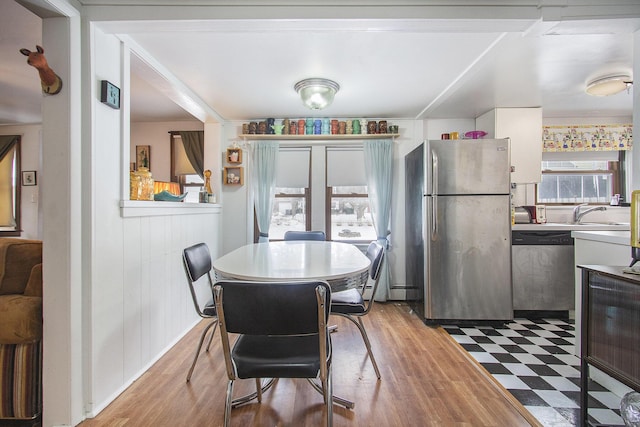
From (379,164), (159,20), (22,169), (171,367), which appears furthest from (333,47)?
(22,169)

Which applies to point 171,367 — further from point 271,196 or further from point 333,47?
point 333,47

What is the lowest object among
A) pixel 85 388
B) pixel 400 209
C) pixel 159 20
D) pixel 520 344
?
pixel 520 344

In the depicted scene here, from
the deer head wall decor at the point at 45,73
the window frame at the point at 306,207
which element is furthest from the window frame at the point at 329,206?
the deer head wall decor at the point at 45,73

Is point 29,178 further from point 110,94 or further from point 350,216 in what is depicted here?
point 350,216

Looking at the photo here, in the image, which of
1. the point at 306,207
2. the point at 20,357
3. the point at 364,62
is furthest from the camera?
the point at 306,207

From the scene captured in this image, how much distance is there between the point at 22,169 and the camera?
4.17 metres

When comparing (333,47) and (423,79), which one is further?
(423,79)

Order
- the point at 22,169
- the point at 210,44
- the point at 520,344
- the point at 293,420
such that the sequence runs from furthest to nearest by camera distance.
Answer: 1. the point at 22,169
2. the point at 520,344
3. the point at 210,44
4. the point at 293,420

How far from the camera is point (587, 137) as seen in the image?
3531mm

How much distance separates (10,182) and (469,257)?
6.02 m

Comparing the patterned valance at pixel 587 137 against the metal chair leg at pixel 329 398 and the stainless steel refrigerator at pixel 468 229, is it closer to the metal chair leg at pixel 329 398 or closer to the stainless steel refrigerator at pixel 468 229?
the stainless steel refrigerator at pixel 468 229

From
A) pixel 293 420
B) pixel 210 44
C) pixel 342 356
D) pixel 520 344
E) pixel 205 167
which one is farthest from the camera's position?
pixel 205 167

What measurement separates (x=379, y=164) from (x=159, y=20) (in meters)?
2.59

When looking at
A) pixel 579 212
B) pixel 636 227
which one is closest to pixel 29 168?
pixel 636 227
